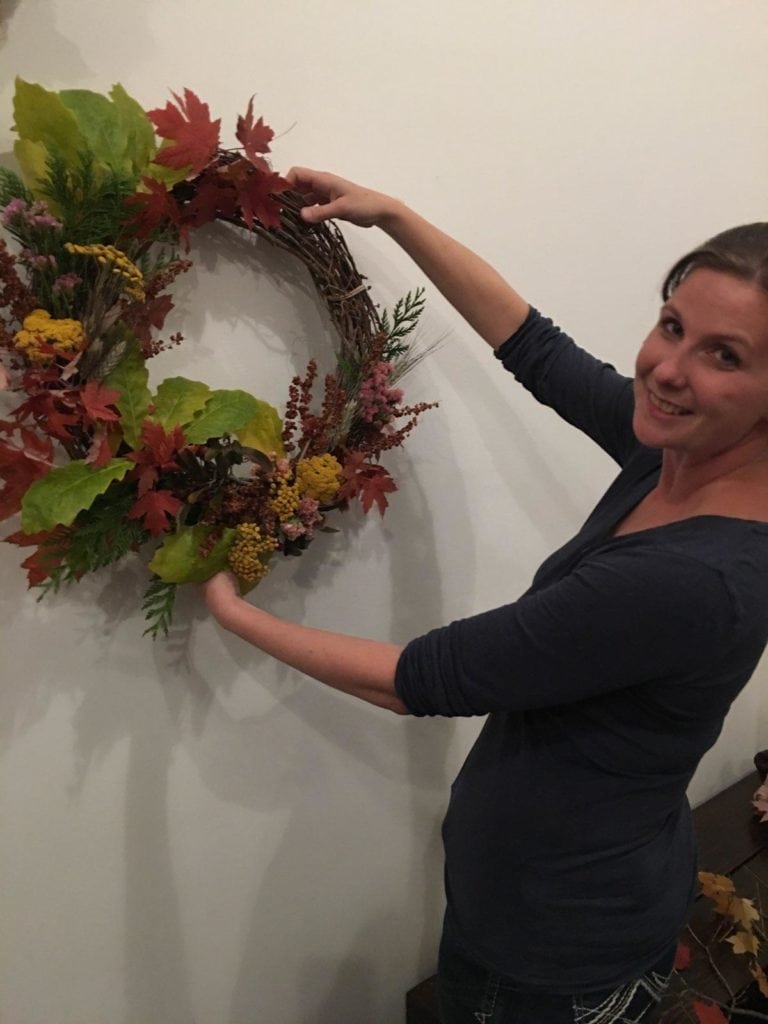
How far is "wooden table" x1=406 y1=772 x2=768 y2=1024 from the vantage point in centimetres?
136

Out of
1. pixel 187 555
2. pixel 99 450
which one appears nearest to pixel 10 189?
pixel 99 450

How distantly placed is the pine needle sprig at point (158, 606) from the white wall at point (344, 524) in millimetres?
19

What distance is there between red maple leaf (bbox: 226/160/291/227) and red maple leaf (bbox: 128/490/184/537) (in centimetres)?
30

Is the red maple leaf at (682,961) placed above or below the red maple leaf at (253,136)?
below

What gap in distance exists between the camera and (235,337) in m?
0.94

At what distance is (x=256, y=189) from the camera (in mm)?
824

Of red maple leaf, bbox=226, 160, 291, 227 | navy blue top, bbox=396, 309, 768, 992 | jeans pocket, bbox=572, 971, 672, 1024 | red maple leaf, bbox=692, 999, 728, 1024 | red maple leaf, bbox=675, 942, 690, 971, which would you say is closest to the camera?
navy blue top, bbox=396, 309, 768, 992

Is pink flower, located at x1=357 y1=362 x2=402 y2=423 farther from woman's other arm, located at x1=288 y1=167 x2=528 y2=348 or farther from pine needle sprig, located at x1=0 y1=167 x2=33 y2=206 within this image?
pine needle sprig, located at x1=0 y1=167 x2=33 y2=206

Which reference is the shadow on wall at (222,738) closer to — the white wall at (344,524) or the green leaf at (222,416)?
the white wall at (344,524)

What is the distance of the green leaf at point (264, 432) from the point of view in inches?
35.0

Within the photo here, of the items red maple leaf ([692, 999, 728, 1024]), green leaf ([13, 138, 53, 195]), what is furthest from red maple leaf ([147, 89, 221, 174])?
red maple leaf ([692, 999, 728, 1024])

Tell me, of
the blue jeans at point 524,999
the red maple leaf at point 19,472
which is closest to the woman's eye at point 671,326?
the red maple leaf at point 19,472

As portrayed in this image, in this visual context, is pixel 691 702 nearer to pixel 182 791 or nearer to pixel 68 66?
pixel 182 791

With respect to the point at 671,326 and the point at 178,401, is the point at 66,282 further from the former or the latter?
the point at 671,326
